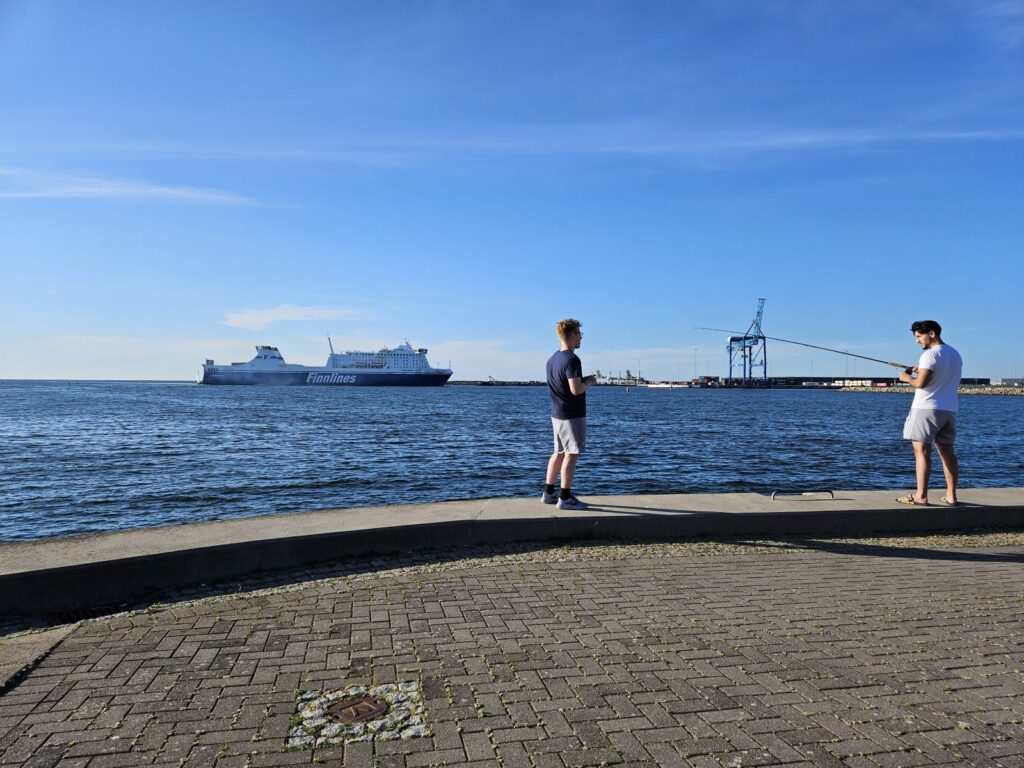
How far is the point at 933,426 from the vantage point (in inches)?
244

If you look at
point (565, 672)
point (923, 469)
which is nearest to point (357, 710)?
point (565, 672)

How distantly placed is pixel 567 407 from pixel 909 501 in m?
3.20

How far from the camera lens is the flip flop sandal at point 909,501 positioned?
243 inches

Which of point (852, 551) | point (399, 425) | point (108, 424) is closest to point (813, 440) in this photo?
point (399, 425)

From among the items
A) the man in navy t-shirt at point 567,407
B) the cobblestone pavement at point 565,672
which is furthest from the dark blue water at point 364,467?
the cobblestone pavement at point 565,672

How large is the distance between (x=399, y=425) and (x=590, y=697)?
32.5 metres

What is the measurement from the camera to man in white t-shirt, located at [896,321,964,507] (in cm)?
616

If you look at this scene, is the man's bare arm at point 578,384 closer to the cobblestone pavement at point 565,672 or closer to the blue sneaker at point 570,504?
the blue sneaker at point 570,504

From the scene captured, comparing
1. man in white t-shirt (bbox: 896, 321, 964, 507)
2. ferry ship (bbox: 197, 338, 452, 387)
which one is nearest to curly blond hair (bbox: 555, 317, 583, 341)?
man in white t-shirt (bbox: 896, 321, 964, 507)

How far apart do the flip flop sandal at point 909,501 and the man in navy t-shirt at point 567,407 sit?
287cm

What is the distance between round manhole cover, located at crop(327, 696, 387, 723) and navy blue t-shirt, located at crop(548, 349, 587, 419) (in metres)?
3.54

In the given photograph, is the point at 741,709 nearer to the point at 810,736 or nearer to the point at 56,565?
the point at 810,736

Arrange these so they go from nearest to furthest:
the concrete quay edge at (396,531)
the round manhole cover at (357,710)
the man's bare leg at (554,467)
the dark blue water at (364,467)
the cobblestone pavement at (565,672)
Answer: the cobblestone pavement at (565,672)
the round manhole cover at (357,710)
the concrete quay edge at (396,531)
the man's bare leg at (554,467)
the dark blue water at (364,467)

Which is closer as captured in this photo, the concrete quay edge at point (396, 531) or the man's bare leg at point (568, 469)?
the concrete quay edge at point (396, 531)
